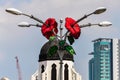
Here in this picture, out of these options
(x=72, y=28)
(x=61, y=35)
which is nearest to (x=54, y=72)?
(x=61, y=35)

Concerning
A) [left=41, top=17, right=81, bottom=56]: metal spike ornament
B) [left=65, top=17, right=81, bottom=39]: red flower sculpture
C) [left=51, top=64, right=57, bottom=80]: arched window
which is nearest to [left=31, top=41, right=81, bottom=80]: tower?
[left=51, top=64, right=57, bottom=80]: arched window

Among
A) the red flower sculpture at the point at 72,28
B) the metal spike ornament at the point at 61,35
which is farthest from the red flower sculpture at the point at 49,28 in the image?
the red flower sculpture at the point at 72,28

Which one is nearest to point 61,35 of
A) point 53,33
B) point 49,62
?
point 53,33

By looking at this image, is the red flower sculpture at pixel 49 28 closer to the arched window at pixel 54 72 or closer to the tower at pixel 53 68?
the tower at pixel 53 68

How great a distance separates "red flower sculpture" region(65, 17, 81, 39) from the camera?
33.2m

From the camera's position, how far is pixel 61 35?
33906 millimetres

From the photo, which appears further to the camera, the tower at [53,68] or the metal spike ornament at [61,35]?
the tower at [53,68]

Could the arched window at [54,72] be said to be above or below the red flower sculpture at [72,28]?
below

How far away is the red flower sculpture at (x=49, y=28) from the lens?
33.7 m

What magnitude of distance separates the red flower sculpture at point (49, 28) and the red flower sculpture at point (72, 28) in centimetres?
78

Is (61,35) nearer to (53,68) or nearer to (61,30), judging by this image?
(61,30)

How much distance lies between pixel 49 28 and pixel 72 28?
1177mm

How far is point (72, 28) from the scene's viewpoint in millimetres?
33281

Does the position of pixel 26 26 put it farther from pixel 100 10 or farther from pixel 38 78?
pixel 38 78
